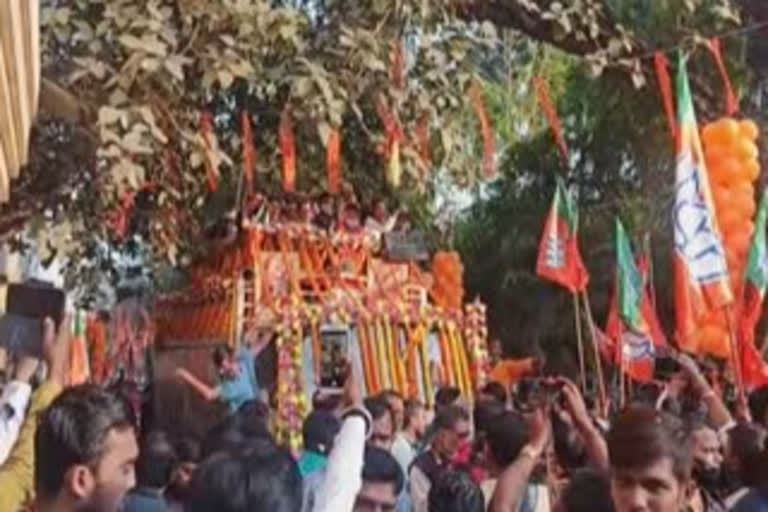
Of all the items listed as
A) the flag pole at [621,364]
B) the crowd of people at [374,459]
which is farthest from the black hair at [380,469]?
the flag pole at [621,364]

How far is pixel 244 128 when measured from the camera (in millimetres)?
9336

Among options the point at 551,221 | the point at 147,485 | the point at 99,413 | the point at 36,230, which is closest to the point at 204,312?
the point at 551,221

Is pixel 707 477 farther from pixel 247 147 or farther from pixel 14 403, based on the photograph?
pixel 247 147

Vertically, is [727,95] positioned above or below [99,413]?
above

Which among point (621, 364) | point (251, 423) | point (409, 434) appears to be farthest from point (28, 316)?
point (621, 364)

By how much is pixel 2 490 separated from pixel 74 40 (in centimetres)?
397

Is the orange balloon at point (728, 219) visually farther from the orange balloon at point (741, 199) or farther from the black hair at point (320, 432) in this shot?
the black hair at point (320, 432)

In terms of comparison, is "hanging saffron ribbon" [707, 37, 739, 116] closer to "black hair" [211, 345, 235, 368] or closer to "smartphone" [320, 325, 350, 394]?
"black hair" [211, 345, 235, 368]

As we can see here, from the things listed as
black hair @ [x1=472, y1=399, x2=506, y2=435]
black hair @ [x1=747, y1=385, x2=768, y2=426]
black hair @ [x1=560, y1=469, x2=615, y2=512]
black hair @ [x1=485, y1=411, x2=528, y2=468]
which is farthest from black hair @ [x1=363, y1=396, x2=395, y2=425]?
black hair @ [x1=560, y1=469, x2=615, y2=512]

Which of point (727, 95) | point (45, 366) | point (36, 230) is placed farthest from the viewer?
point (727, 95)

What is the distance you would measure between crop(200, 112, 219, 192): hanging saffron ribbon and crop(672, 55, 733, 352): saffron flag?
111 inches

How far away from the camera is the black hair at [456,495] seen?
207 inches

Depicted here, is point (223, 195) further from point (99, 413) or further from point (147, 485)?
point (99, 413)

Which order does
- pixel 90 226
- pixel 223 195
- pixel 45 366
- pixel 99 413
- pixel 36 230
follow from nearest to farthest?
pixel 99 413 → pixel 45 366 → pixel 36 230 → pixel 90 226 → pixel 223 195
